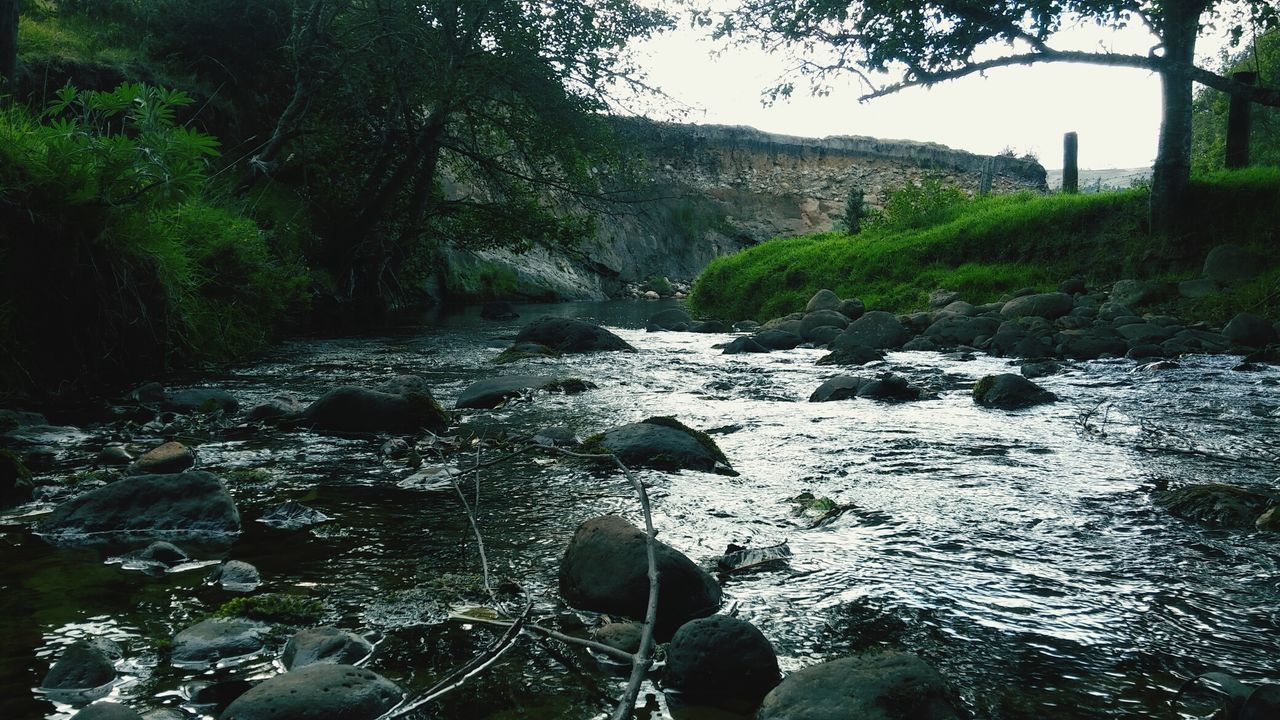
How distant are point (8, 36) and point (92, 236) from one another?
4680 mm

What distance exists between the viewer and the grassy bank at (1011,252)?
38.7 feet

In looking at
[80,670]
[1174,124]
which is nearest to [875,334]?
[1174,124]

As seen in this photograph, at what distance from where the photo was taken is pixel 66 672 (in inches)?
76.8

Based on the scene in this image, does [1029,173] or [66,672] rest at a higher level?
[1029,173]

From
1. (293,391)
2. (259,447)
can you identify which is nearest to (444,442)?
(259,447)

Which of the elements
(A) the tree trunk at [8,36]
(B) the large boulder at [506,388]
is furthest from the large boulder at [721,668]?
(A) the tree trunk at [8,36]

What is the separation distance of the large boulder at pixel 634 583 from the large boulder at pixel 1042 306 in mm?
10623

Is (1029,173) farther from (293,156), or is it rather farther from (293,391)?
(293,391)

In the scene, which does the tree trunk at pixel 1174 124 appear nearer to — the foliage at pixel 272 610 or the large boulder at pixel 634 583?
the large boulder at pixel 634 583

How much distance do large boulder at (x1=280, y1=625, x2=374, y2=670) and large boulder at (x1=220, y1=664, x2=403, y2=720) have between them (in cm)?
16

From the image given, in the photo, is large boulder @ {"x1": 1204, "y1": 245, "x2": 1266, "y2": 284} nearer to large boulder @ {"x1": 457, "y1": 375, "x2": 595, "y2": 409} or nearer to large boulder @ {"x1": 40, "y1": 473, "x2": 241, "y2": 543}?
large boulder @ {"x1": 457, "y1": 375, "x2": 595, "y2": 409}

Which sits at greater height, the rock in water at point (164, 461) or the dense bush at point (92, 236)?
the dense bush at point (92, 236)

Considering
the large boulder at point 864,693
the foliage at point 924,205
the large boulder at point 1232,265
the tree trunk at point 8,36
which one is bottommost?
the large boulder at point 864,693

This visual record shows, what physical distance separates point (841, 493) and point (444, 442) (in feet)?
7.65
